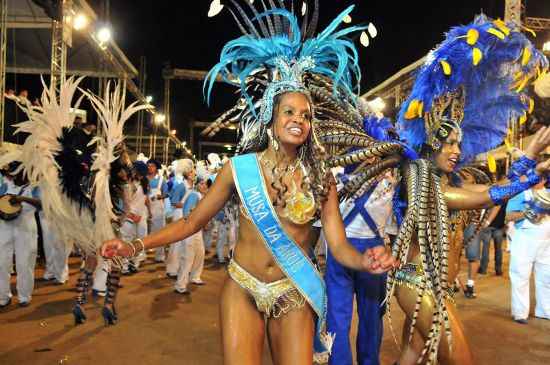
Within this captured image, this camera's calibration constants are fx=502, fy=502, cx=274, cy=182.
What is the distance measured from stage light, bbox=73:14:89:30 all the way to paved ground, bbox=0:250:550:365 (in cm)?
641

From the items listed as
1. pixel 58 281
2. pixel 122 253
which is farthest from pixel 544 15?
pixel 122 253

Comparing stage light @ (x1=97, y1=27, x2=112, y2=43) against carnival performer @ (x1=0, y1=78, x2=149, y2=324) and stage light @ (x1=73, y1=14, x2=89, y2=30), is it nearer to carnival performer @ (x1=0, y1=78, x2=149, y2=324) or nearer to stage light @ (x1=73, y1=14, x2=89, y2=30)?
stage light @ (x1=73, y1=14, x2=89, y2=30)

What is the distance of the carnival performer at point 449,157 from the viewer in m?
3.17

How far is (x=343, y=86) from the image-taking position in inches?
139

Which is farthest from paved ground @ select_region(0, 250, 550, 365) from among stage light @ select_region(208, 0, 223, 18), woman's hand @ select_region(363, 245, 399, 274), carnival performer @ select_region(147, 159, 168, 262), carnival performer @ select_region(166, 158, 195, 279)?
carnival performer @ select_region(147, 159, 168, 262)

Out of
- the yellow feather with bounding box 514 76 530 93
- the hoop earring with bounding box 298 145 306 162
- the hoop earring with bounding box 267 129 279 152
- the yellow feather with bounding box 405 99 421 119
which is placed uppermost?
the yellow feather with bounding box 514 76 530 93

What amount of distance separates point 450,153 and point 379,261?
1.62 m

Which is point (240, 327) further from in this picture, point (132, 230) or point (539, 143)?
point (132, 230)

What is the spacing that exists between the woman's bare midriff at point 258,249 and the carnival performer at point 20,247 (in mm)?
4917

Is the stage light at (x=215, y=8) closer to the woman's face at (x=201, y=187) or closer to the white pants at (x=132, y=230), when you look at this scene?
the white pants at (x=132, y=230)

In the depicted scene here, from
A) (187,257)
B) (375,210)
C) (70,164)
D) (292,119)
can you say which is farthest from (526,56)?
(187,257)

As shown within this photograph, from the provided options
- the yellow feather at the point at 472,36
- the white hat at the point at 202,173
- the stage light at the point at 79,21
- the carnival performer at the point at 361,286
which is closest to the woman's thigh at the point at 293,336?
the carnival performer at the point at 361,286

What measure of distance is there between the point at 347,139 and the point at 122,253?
180 cm

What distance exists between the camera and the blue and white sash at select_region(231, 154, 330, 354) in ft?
8.68
